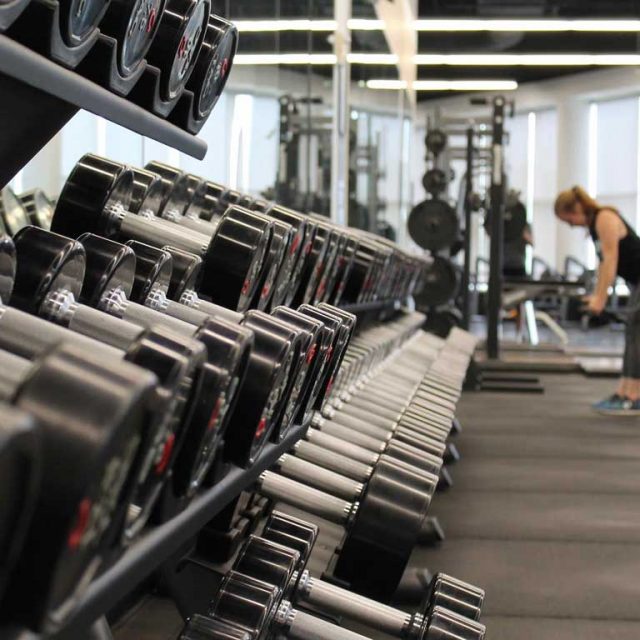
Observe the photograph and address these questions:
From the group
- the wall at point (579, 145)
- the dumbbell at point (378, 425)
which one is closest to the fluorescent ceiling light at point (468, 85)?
the wall at point (579, 145)

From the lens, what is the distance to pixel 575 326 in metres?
14.5

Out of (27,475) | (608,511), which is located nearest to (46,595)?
(27,475)

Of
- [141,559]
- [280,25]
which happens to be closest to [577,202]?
[280,25]

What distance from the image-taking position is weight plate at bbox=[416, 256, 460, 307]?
7.85 metres

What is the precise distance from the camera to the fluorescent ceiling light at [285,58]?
4171 mm

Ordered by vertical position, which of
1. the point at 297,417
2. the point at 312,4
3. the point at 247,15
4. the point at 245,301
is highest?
the point at 312,4

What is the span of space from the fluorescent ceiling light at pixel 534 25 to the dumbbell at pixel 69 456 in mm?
11717

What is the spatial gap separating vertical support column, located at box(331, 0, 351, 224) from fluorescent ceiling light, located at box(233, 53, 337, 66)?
0.17 metres

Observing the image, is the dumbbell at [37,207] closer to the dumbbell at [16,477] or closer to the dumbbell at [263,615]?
the dumbbell at [263,615]

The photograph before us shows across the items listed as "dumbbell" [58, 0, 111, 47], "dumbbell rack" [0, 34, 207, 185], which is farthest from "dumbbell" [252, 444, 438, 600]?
"dumbbell" [58, 0, 111, 47]

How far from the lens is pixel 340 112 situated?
5941 millimetres

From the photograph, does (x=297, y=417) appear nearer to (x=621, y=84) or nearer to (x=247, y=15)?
(x=247, y=15)

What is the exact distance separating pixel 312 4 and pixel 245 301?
483 centimetres

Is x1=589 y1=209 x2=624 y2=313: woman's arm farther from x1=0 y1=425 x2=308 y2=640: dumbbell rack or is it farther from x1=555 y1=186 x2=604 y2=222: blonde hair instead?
x1=0 y1=425 x2=308 y2=640: dumbbell rack
